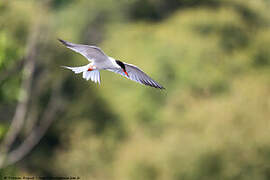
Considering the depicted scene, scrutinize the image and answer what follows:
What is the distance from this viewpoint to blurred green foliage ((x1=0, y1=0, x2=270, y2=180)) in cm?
2689

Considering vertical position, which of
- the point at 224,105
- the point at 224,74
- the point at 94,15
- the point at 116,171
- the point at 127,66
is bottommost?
the point at 127,66

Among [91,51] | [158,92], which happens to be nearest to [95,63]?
[91,51]

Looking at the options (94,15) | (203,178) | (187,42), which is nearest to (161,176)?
(203,178)

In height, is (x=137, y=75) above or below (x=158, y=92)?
below

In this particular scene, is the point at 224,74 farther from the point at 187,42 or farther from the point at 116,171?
the point at 116,171

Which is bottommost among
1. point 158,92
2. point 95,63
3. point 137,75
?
point 95,63

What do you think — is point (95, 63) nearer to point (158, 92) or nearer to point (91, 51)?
point (91, 51)

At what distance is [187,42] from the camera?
41.1 meters

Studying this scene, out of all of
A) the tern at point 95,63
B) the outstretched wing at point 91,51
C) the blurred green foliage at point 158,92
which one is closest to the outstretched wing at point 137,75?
the tern at point 95,63

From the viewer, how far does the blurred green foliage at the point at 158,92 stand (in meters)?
26.9

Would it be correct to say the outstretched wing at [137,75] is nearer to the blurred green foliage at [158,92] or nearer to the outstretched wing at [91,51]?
the outstretched wing at [91,51]

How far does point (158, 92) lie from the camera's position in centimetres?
3856

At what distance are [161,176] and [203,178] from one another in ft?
6.06

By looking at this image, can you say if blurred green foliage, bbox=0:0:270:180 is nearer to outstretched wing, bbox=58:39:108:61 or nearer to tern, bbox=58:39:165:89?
tern, bbox=58:39:165:89
